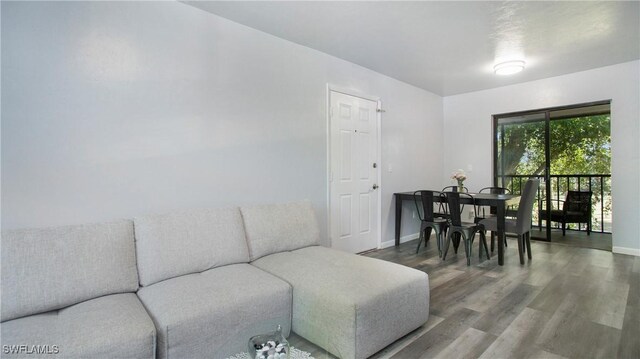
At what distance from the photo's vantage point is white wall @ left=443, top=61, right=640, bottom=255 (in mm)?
3965

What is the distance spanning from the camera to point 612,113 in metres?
4.13

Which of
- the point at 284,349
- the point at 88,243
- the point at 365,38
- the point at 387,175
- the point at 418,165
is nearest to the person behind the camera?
the point at 284,349

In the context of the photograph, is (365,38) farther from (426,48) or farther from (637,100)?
(637,100)

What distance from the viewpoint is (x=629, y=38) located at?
3.25 m

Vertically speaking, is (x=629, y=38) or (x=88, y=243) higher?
(x=629, y=38)

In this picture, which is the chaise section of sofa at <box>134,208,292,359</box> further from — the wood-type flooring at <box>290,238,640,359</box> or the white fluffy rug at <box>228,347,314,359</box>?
the wood-type flooring at <box>290,238,640,359</box>

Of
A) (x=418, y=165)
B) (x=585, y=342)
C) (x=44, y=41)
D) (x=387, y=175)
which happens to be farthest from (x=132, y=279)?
(x=418, y=165)

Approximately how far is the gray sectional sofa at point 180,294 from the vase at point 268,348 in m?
0.45

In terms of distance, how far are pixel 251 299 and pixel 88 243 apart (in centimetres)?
100

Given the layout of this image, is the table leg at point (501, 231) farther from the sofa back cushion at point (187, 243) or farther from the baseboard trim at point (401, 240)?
the sofa back cushion at point (187, 243)

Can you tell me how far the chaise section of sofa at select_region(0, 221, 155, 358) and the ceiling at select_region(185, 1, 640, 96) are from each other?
6.56 ft

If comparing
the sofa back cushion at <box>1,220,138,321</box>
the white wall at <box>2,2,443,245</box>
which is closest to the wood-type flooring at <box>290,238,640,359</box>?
the sofa back cushion at <box>1,220,138,321</box>

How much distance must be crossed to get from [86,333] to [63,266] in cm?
54

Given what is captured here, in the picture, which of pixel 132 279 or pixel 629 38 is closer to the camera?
pixel 132 279
